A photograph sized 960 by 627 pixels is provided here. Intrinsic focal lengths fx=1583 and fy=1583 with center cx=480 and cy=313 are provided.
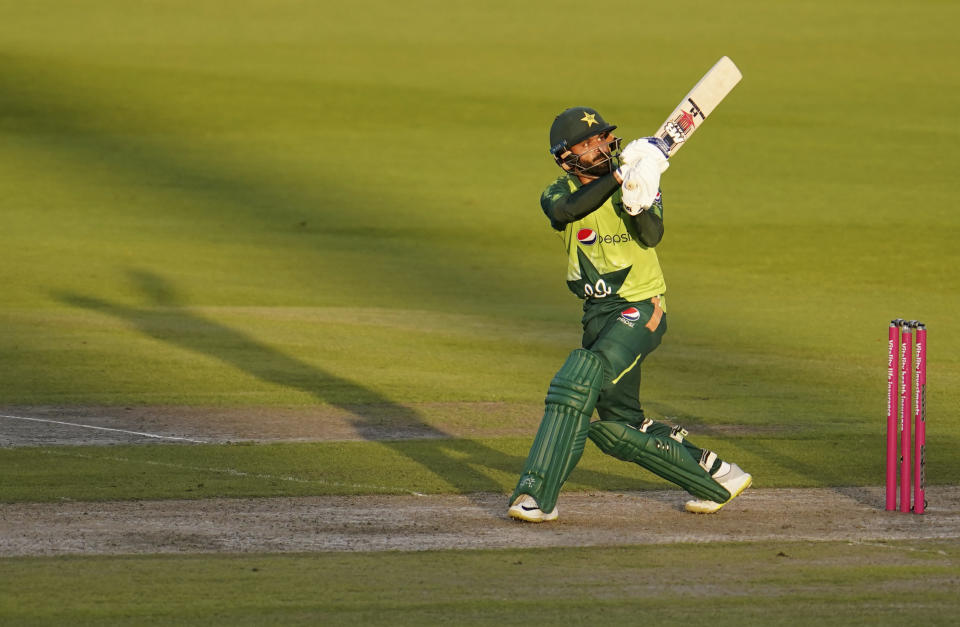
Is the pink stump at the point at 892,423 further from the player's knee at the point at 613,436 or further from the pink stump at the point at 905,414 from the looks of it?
the player's knee at the point at 613,436

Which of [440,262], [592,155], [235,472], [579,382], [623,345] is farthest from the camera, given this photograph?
[440,262]

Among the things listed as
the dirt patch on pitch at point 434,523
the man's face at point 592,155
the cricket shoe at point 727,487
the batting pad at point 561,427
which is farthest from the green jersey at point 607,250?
the dirt patch on pitch at point 434,523

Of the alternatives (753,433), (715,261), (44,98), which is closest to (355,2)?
(44,98)

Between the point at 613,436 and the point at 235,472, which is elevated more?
the point at 613,436

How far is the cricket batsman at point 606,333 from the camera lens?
845 cm

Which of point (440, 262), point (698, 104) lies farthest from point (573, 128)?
point (440, 262)

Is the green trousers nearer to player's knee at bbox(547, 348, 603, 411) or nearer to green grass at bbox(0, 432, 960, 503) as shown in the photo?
player's knee at bbox(547, 348, 603, 411)

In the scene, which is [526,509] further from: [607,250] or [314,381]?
[314,381]

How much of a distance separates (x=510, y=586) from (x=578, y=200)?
2178 millimetres

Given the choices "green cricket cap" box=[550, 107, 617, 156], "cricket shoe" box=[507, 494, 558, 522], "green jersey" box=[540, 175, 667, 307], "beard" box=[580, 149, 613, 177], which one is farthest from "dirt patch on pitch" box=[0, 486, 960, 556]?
"green cricket cap" box=[550, 107, 617, 156]

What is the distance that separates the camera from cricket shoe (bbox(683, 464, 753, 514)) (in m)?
8.86

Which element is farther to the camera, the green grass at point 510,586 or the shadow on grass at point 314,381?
the shadow on grass at point 314,381

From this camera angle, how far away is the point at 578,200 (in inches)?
329

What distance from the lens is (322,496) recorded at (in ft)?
30.6
